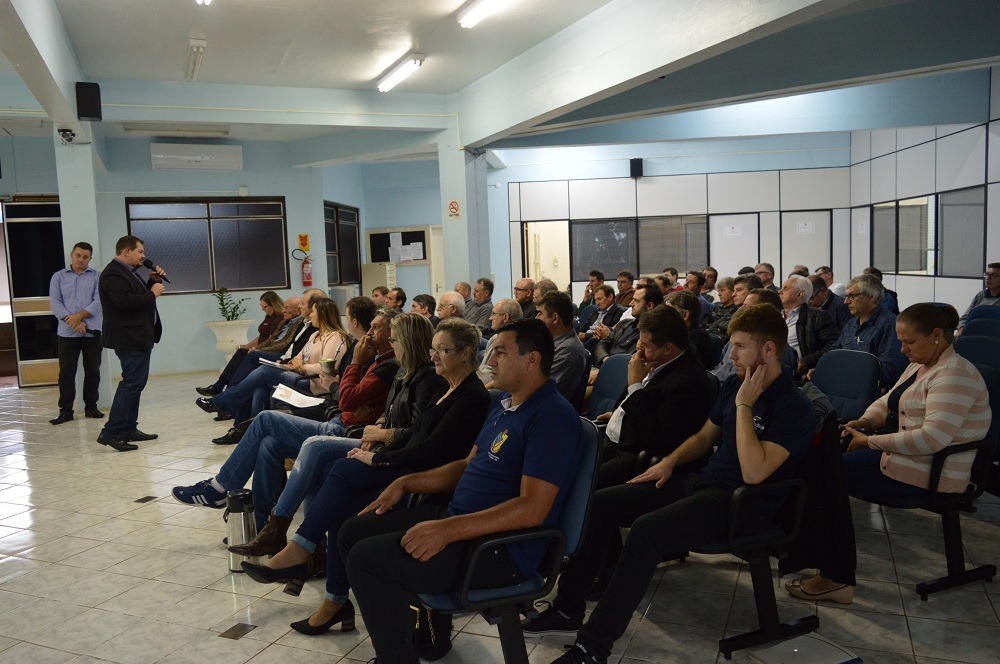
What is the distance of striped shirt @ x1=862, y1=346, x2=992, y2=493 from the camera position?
→ 294cm

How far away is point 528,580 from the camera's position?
227 centimetres

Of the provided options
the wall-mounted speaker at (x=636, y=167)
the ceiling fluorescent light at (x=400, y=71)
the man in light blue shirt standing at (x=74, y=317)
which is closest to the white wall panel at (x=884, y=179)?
the wall-mounted speaker at (x=636, y=167)

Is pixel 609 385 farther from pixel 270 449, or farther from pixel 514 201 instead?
pixel 514 201

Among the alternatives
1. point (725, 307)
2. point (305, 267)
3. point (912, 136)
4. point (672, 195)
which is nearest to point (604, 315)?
point (725, 307)

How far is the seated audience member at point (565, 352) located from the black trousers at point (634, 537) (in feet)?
3.88

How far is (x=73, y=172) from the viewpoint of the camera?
795 centimetres

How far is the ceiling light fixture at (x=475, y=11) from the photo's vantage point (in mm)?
5992

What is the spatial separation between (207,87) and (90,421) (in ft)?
12.2

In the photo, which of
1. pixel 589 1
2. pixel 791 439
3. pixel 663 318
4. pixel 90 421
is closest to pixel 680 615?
pixel 791 439

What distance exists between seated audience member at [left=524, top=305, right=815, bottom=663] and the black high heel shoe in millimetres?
673

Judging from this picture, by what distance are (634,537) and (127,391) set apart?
5.11 metres

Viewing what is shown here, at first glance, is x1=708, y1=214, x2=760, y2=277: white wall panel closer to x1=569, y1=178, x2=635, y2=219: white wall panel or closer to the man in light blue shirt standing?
x1=569, y1=178, x2=635, y2=219: white wall panel

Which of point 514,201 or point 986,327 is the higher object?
point 514,201

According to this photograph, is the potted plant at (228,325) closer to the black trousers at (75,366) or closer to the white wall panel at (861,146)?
the black trousers at (75,366)
